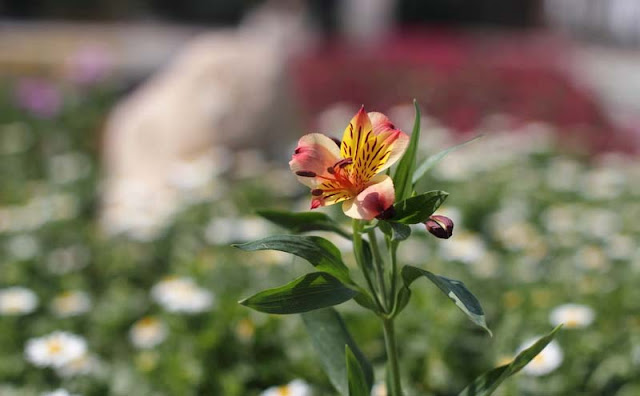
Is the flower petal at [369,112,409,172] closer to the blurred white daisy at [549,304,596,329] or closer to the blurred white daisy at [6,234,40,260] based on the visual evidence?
the blurred white daisy at [549,304,596,329]

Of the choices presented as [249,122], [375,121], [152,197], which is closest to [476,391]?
[375,121]

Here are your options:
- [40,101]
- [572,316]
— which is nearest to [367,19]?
[40,101]

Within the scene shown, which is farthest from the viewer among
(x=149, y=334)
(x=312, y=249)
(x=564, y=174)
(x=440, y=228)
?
(x=564, y=174)

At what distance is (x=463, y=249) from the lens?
→ 2.57 metres

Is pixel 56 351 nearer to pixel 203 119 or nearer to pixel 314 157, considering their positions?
pixel 314 157

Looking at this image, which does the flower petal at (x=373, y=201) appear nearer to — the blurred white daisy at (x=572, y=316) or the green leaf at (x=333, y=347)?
the green leaf at (x=333, y=347)

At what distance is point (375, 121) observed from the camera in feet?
3.78

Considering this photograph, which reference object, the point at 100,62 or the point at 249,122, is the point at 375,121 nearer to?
the point at 249,122

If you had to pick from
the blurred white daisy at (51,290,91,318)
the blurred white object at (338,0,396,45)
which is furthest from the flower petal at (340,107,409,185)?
the blurred white object at (338,0,396,45)

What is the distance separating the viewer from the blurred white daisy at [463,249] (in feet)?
8.25

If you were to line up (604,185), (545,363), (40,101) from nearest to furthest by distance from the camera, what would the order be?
(545,363) → (604,185) → (40,101)

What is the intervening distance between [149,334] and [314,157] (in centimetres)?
126

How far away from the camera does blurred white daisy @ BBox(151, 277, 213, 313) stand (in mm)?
2195

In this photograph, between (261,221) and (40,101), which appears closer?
(261,221)
